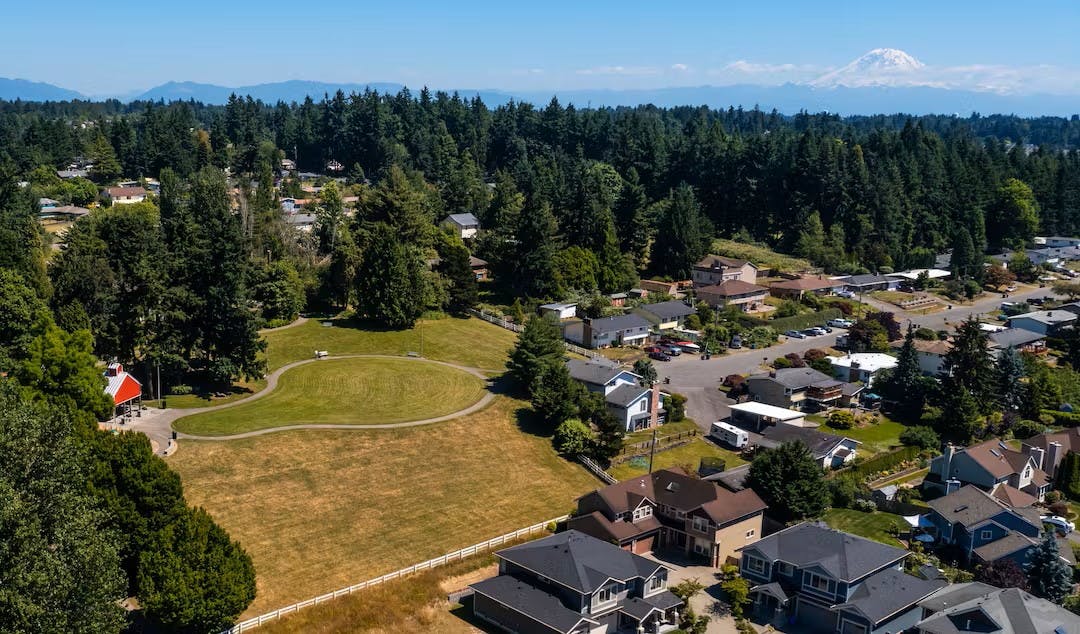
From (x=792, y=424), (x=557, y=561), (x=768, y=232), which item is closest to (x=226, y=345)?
(x=557, y=561)

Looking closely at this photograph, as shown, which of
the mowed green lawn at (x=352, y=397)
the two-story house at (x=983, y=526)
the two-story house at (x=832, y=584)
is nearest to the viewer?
the two-story house at (x=832, y=584)

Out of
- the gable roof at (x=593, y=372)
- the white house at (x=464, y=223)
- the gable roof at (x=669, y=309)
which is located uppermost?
the white house at (x=464, y=223)

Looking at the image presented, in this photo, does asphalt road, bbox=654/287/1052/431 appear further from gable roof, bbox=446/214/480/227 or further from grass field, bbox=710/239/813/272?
gable roof, bbox=446/214/480/227

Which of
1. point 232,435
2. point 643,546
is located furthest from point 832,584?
point 232,435

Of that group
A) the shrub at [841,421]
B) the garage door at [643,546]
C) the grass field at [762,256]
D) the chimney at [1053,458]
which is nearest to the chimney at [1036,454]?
the chimney at [1053,458]

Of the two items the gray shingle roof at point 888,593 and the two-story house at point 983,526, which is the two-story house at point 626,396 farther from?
the gray shingle roof at point 888,593

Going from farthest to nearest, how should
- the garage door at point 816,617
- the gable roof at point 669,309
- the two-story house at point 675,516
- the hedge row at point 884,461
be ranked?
1. the gable roof at point 669,309
2. the hedge row at point 884,461
3. the two-story house at point 675,516
4. the garage door at point 816,617

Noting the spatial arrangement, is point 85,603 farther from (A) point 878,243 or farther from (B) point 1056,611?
(A) point 878,243

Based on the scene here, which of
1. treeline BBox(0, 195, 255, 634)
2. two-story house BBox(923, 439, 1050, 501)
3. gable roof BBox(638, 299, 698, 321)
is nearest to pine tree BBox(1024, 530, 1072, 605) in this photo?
two-story house BBox(923, 439, 1050, 501)

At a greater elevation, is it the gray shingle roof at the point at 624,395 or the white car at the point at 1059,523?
the gray shingle roof at the point at 624,395
